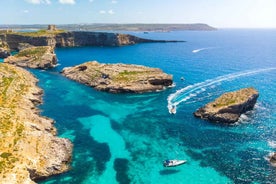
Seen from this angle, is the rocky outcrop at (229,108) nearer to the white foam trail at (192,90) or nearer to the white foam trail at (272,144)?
the white foam trail at (272,144)

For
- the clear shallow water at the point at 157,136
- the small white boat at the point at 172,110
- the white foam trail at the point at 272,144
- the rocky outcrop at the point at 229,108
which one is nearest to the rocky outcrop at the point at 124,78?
the clear shallow water at the point at 157,136

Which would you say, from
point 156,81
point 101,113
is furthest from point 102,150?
point 156,81

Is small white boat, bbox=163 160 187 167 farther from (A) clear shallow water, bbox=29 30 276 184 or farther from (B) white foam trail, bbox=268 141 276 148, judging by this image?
(B) white foam trail, bbox=268 141 276 148

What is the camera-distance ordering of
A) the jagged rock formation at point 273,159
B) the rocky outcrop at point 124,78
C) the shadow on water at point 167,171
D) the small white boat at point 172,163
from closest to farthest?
the shadow on water at point 167,171
the small white boat at point 172,163
the jagged rock formation at point 273,159
the rocky outcrop at point 124,78

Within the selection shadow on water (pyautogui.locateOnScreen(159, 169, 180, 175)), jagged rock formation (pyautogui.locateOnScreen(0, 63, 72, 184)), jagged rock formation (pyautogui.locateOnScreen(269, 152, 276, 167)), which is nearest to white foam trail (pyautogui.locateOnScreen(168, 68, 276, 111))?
shadow on water (pyautogui.locateOnScreen(159, 169, 180, 175))

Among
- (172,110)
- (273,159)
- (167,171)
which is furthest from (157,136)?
(273,159)

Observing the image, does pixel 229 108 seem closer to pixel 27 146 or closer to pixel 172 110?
pixel 172 110

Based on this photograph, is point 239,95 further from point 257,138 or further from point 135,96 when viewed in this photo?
point 135,96
